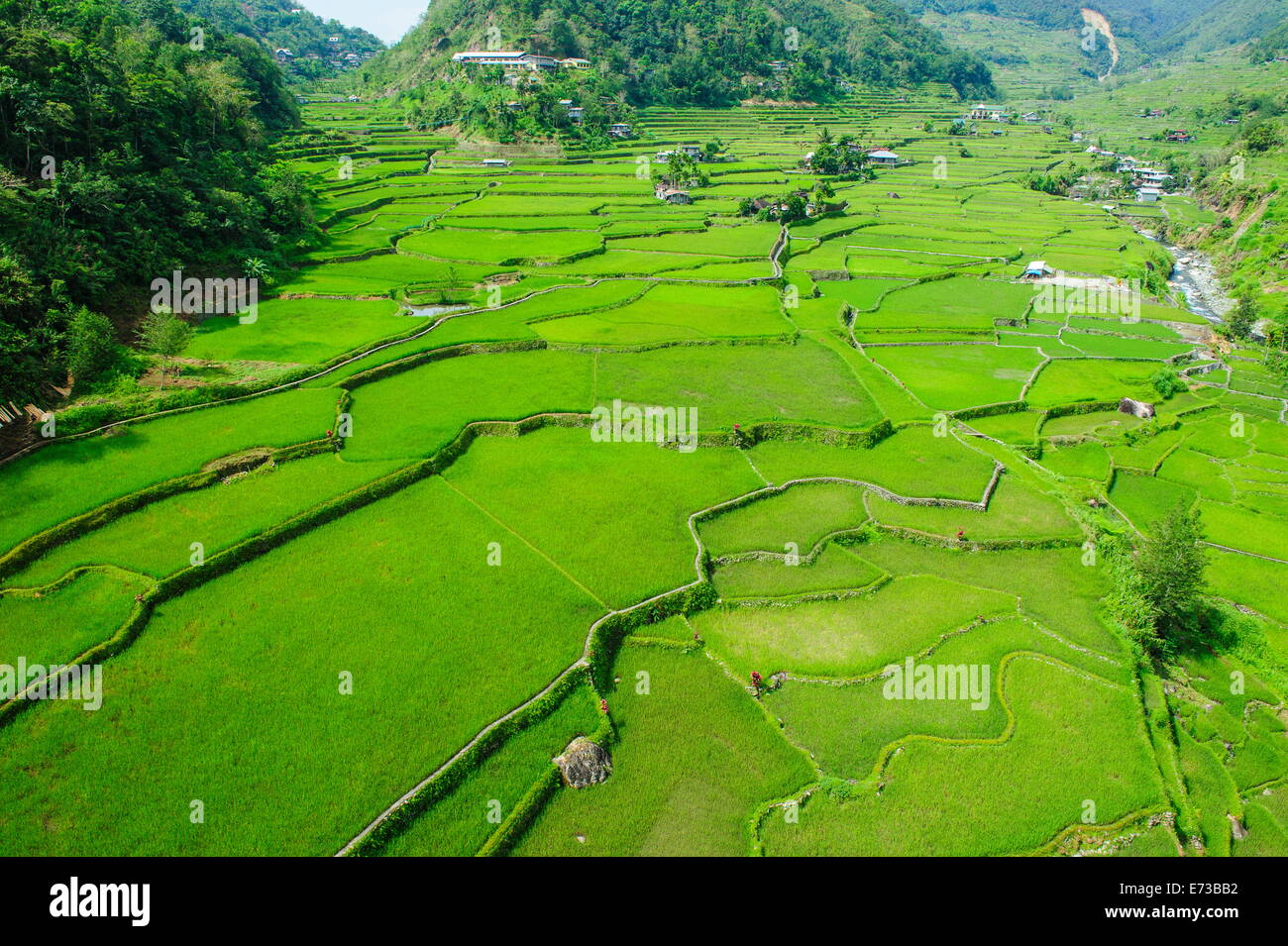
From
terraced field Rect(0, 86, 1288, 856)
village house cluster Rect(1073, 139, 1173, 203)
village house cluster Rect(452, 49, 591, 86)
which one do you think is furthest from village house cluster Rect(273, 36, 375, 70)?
village house cluster Rect(1073, 139, 1173, 203)

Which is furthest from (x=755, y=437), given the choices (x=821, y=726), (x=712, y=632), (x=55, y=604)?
(x=55, y=604)

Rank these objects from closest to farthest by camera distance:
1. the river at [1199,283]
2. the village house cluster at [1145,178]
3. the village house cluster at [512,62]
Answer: the river at [1199,283] → the village house cluster at [1145,178] → the village house cluster at [512,62]

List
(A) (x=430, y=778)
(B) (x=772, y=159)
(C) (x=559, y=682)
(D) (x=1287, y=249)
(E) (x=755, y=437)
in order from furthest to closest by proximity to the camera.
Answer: (B) (x=772, y=159) → (D) (x=1287, y=249) → (E) (x=755, y=437) → (C) (x=559, y=682) → (A) (x=430, y=778)

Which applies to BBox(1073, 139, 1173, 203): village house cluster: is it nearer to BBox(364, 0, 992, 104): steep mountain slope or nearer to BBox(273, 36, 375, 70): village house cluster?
BBox(364, 0, 992, 104): steep mountain slope

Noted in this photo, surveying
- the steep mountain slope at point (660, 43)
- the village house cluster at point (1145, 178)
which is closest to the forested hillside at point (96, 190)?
the steep mountain slope at point (660, 43)

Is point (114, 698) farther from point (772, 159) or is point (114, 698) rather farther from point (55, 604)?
point (772, 159)

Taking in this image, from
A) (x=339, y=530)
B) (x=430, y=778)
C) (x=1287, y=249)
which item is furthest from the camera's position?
(x=1287, y=249)

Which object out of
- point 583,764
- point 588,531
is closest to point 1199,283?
point 588,531

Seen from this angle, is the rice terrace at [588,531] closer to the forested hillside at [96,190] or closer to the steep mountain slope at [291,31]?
the forested hillside at [96,190]
